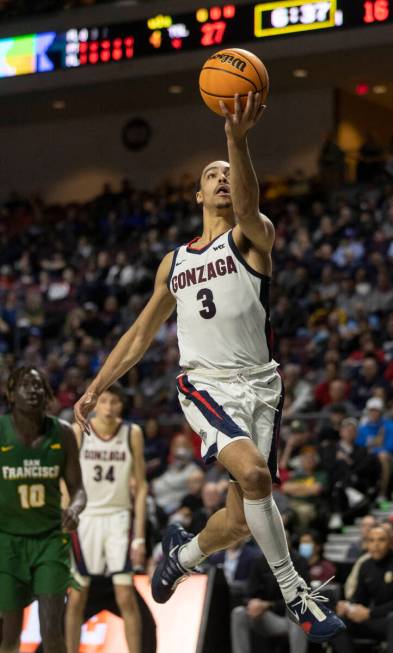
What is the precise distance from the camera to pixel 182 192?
24.1 m

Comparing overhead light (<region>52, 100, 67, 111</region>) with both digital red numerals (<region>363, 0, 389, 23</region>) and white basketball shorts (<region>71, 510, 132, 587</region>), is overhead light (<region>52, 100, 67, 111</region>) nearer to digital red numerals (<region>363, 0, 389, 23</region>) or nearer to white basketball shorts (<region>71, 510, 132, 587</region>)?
digital red numerals (<region>363, 0, 389, 23</region>)

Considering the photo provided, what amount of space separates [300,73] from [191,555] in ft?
51.4

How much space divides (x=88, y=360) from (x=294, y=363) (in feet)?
11.8

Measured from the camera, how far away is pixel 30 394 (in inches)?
295

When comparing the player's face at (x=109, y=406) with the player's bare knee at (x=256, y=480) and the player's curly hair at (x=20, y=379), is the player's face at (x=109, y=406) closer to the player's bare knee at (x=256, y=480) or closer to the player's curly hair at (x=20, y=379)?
the player's curly hair at (x=20, y=379)

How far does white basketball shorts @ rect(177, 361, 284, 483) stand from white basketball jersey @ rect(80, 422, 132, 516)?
12.1ft

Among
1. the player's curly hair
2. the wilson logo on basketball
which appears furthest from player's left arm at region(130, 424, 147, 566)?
the wilson logo on basketball

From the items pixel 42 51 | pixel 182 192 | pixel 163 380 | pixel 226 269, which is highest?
pixel 42 51

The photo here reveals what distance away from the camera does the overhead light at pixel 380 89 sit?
2385 cm

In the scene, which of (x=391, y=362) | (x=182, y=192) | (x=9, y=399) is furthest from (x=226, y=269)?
→ (x=182, y=192)

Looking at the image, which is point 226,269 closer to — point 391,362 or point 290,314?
point 391,362

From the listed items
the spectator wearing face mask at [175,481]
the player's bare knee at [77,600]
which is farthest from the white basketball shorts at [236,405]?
the spectator wearing face mask at [175,481]

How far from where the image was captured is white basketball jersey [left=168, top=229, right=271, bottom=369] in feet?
20.6

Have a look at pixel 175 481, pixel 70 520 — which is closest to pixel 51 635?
pixel 70 520
